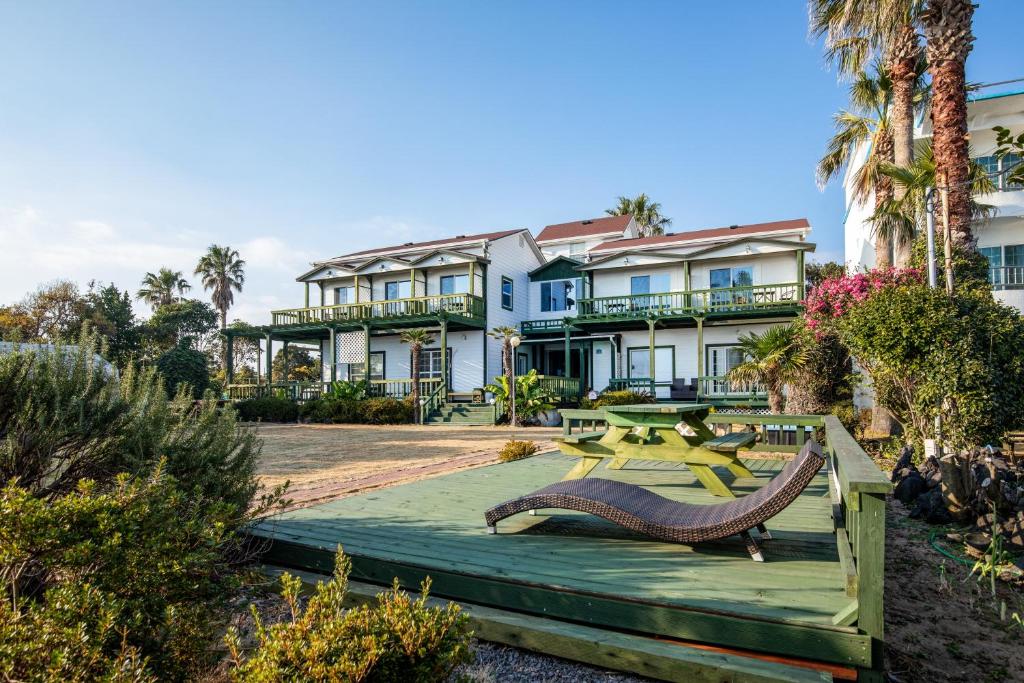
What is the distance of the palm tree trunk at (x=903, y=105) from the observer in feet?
50.9

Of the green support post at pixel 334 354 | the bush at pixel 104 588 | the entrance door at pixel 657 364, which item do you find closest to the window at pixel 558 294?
the entrance door at pixel 657 364

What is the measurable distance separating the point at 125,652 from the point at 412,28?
572 inches

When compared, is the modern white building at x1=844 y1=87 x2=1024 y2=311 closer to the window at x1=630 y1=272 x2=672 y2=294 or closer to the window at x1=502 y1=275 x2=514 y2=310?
the window at x1=630 y1=272 x2=672 y2=294

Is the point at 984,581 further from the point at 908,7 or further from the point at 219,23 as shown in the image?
the point at 908,7

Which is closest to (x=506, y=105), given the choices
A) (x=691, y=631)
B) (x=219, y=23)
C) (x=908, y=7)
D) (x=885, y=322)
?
(x=219, y=23)

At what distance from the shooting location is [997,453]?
885cm

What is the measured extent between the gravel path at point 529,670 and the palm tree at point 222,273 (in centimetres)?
5275

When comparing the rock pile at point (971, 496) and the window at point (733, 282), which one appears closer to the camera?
the rock pile at point (971, 496)

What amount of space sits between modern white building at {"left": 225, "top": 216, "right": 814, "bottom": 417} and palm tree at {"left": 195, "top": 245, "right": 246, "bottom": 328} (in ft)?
74.8

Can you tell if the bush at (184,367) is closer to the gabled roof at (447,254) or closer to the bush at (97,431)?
the gabled roof at (447,254)

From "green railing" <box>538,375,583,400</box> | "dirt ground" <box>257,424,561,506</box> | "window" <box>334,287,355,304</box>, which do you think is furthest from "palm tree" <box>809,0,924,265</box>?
"window" <box>334,287,355,304</box>

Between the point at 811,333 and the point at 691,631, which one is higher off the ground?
the point at 811,333

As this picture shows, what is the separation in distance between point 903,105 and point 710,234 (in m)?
11.7

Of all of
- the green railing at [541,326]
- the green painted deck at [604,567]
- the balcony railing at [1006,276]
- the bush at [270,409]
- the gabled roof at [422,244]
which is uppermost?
the gabled roof at [422,244]
